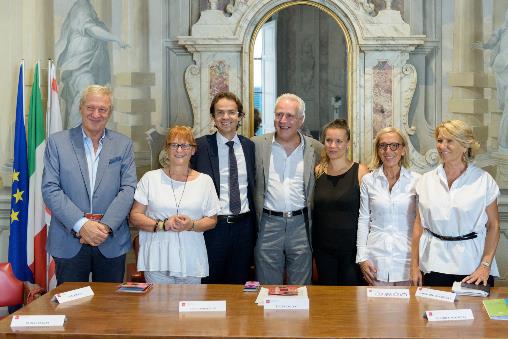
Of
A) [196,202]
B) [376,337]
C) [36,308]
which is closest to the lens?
[376,337]

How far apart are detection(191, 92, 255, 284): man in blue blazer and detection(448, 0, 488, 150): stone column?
1.93m

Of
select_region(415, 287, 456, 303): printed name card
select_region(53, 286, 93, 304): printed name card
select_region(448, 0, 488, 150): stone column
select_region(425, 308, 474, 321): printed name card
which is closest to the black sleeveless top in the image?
select_region(415, 287, 456, 303): printed name card

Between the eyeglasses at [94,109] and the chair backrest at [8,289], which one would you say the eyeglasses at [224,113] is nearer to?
the eyeglasses at [94,109]

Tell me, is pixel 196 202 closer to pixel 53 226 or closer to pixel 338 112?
pixel 53 226

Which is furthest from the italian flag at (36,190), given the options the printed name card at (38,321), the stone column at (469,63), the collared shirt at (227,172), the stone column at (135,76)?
the stone column at (469,63)

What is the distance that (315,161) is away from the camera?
12.8 feet

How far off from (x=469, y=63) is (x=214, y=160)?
7.44ft

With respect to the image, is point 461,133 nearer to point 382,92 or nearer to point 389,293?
point 389,293

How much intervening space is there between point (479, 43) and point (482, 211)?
6.83 feet

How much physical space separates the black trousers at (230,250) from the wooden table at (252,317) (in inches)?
32.8

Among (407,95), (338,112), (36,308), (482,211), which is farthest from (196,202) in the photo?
(407,95)

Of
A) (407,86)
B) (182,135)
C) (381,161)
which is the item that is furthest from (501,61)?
(182,135)

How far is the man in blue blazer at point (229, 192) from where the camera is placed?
375 cm

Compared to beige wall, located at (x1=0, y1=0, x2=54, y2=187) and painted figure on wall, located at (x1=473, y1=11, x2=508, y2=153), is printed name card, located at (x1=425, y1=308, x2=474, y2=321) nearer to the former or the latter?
painted figure on wall, located at (x1=473, y1=11, x2=508, y2=153)
